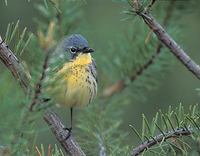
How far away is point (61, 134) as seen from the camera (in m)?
1.75

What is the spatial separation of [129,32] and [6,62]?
50.5 inches

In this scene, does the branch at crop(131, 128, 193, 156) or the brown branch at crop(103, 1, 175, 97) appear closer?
the branch at crop(131, 128, 193, 156)

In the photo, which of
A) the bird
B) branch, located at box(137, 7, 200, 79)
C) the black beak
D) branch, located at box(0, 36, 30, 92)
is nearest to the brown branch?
the bird

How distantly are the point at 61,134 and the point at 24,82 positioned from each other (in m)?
0.45

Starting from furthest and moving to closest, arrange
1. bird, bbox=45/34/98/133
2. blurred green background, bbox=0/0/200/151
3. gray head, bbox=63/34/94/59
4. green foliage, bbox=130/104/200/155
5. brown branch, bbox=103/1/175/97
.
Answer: blurred green background, bbox=0/0/200/151 < gray head, bbox=63/34/94/59 < bird, bbox=45/34/98/133 < brown branch, bbox=103/1/175/97 < green foliage, bbox=130/104/200/155

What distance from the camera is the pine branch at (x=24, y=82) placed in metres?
1.34

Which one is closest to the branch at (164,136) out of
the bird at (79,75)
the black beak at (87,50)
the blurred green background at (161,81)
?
the bird at (79,75)

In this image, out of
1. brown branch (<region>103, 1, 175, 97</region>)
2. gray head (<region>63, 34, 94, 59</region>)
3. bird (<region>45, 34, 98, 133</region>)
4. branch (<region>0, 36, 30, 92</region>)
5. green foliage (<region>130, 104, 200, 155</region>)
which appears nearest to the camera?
branch (<region>0, 36, 30, 92</region>)

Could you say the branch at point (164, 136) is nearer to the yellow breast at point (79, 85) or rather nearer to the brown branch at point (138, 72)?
the brown branch at point (138, 72)

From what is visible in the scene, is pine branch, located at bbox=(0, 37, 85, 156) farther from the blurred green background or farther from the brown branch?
the blurred green background

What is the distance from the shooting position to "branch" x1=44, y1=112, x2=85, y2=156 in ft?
5.71

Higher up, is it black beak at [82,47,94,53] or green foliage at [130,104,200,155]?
black beak at [82,47,94,53]

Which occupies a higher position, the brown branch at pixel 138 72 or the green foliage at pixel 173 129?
the brown branch at pixel 138 72

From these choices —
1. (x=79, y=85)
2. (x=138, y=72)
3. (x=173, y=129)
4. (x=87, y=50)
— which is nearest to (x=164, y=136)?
(x=173, y=129)
